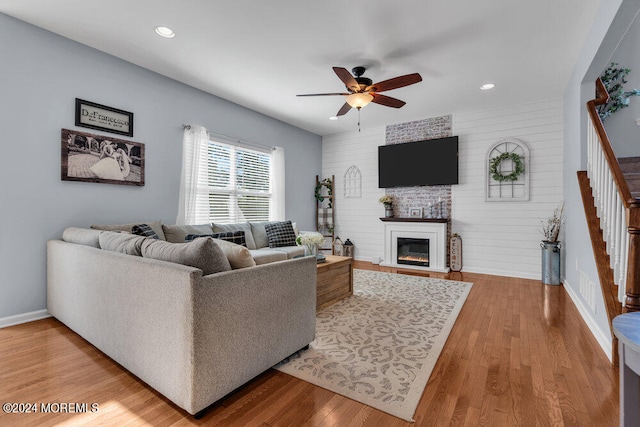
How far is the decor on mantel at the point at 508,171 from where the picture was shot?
474 centimetres

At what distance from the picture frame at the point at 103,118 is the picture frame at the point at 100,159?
0.34ft

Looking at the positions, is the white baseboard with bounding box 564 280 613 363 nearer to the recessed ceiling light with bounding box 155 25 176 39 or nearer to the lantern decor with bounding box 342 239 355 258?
the lantern decor with bounding box 342 239 355 258

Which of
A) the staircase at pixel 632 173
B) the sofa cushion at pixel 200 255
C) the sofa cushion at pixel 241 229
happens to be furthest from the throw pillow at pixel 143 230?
the staircase at pixel 632 173

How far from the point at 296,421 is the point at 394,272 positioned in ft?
12.6

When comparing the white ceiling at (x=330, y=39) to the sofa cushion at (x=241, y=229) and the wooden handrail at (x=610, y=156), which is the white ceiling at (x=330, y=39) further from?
the sofa cushion at (x=241, y=229)

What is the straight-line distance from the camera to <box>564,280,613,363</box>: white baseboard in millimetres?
2199

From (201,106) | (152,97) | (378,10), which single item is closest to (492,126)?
(378,10)

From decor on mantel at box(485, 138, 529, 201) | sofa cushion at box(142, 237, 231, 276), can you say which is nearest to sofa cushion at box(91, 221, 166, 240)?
sofa cushion at box(142, 237, 231, 276)

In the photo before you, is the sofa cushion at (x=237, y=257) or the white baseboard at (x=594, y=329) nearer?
the sofa cushion at (x=237, y=257)

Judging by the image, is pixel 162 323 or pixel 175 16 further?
pixel 175 16

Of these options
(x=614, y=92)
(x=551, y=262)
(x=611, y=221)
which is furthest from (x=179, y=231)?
(x=614, y=92)

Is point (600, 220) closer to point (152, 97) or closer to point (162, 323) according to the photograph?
point (162, 323)

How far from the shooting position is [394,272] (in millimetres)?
5125

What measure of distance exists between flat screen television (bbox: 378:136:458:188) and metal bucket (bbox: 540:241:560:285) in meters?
1.69
